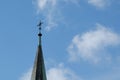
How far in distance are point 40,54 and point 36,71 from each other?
3735 mm

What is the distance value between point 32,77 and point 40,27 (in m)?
11.1

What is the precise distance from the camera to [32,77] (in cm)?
8856

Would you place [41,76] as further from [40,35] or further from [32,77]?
[40,35]

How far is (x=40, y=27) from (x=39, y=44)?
4.18 m

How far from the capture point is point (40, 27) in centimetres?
9562

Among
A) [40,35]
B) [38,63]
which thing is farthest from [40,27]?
[38,63]

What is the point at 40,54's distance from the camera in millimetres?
91125

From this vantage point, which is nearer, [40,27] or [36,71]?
[36,71]

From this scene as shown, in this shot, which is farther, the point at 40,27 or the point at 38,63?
the point at 40,27

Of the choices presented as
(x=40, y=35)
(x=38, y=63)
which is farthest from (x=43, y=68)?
(x=40, y=35)

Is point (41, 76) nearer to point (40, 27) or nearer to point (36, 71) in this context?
point (36, 71)

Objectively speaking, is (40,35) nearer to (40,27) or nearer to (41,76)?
(40,27)

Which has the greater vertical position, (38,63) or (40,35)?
(40,35)

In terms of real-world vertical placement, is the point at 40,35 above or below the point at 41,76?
above
